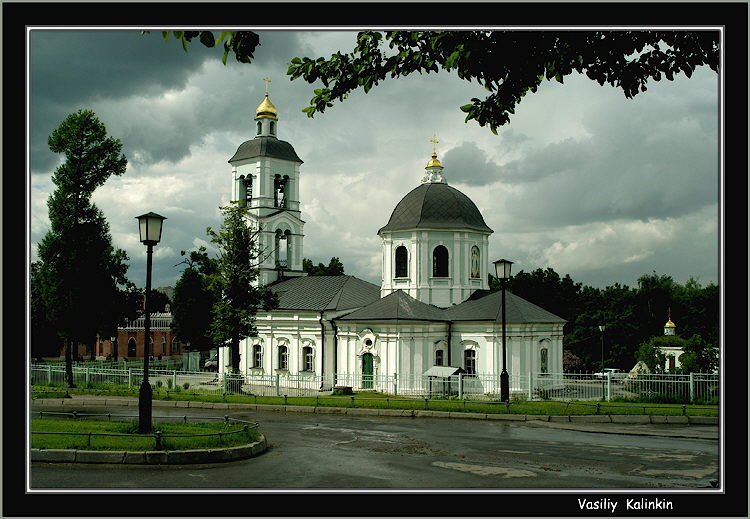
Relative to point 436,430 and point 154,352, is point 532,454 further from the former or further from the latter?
point 154,352

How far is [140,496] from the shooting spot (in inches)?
313

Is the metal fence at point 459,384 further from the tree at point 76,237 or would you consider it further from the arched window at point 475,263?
the arched window at point 475,263

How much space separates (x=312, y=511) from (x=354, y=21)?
533 centimetres

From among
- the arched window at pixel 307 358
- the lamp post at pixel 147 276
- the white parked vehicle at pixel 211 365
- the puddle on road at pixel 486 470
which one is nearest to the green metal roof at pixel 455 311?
the arched window at pixel 307 358

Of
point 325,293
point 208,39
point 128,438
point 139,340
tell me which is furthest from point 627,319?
point 208,39

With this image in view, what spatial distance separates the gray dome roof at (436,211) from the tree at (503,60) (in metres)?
26.8

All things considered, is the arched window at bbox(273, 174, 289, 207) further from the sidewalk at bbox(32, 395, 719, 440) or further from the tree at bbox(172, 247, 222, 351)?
the sidewalk at bbox(32, 395, 719, 440)

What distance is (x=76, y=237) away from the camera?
30.8m

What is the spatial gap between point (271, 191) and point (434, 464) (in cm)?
3309

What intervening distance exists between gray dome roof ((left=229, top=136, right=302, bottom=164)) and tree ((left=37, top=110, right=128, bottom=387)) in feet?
44.2

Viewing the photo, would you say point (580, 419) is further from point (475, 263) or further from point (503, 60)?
point (475, 263)

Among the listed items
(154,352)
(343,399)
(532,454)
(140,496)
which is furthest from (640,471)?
(154,352)

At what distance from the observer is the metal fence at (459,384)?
2597 centimetres

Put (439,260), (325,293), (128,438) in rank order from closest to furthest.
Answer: (128,438)
(439,260)
(325,293)
